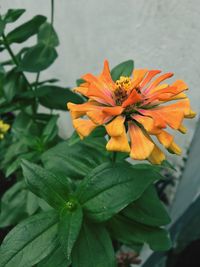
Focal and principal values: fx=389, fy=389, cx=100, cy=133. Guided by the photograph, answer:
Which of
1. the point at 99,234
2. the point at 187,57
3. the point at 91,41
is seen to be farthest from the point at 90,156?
the point at 91,41

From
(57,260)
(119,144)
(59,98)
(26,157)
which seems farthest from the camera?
(59,98)

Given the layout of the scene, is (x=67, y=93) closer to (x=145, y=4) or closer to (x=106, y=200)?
(x=145, y=4)

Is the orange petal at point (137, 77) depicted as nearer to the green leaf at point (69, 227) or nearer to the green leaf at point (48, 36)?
the green leaf at point (69, 227)

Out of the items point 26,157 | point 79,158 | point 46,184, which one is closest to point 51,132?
point 26,157

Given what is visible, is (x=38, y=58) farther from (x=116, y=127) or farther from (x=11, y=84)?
(x=116, y=127)

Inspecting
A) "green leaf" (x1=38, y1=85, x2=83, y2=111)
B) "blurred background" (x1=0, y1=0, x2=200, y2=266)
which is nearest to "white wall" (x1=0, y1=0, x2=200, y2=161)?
"blurred background" (x1=0, y1=0, x2=200, y2=266)

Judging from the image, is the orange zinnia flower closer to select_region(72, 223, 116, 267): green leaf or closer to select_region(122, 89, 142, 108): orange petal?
select_region(122, 89, 142, 108): orange petal

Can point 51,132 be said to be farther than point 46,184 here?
Yes
